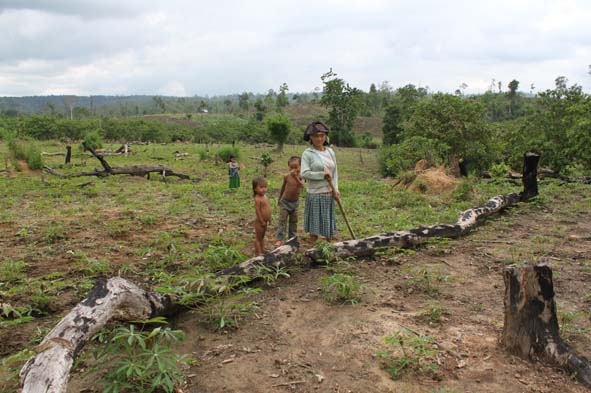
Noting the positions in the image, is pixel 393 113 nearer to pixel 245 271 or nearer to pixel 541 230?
pixel 541 230

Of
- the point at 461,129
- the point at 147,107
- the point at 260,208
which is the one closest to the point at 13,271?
the point at 260,208

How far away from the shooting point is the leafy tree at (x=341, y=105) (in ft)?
105

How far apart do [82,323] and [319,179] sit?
3080mm

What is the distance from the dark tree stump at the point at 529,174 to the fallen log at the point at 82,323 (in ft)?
22.9

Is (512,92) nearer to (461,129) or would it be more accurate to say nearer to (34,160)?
(461,129)

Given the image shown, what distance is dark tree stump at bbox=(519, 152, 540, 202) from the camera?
807 centimetres

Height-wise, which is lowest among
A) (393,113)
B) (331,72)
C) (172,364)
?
(172,364)

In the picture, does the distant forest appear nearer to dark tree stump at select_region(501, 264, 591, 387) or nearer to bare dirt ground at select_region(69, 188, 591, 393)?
bare dirt ground at select_region(69, 188, 591, 393)

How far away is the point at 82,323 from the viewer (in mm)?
2553

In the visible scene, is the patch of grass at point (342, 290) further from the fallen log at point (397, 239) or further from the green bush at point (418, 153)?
the green bush at point (418, 153)

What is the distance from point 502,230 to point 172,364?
5294 millimetres

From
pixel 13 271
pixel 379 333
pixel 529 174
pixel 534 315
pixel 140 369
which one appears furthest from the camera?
pixel 529 174

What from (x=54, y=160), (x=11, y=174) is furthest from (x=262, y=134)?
(x=11, y=174)

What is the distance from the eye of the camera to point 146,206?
27.9 ft
